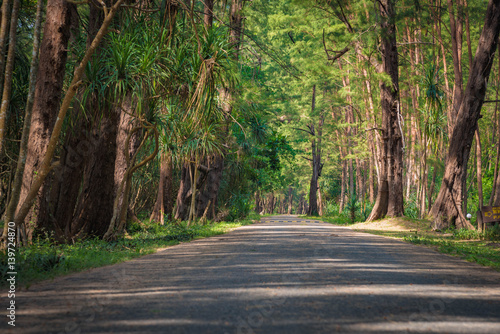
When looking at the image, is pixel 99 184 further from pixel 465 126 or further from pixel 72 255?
pixel 465 126

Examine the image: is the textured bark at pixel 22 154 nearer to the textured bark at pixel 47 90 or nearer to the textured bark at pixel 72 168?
the textured bark at pixel 47 90

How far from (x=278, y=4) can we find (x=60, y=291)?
3118cm

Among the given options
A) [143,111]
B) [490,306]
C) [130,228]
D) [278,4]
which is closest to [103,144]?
[143,111]

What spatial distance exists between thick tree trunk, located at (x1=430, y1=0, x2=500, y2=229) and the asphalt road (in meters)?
8.24

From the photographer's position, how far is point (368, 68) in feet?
78.1

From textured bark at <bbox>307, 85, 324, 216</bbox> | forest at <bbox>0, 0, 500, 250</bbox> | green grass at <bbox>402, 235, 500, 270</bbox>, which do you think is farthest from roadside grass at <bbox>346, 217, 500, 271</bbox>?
textured bark at <bbox>307, 85, 324, 216</bbox>

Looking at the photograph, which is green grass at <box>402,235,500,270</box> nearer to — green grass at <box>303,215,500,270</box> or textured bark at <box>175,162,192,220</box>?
green grass at <box>303,215,500,270</box>

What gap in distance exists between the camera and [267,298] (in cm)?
474

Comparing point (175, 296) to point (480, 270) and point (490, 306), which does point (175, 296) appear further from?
point (480, 270)

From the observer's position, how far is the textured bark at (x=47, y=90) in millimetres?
9305

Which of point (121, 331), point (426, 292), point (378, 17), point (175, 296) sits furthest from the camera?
point (378, 17)

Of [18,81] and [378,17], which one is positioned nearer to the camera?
[18,81]

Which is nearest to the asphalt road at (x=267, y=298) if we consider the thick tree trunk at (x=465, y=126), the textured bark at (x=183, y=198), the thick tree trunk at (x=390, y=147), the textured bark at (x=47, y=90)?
the textured bark at (x=47, y=90)

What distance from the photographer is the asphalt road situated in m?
3.71
